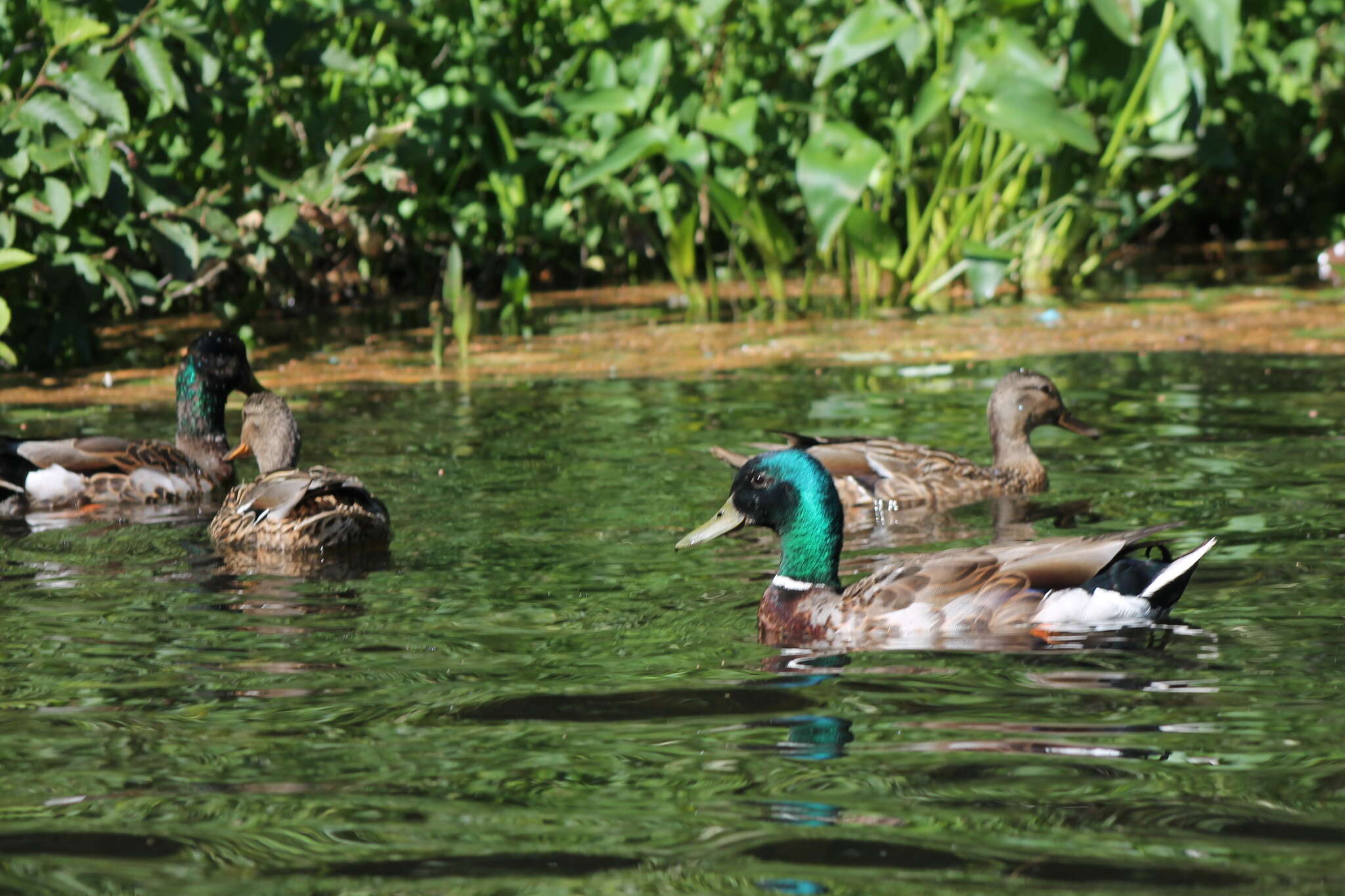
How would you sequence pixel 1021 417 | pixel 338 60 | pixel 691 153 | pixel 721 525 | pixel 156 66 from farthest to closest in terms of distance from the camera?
pixel 691 153
pixel 338 60
pixel 156 66
pixel 1021 417
pixel 721 525

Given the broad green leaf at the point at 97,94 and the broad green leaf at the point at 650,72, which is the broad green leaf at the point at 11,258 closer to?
the broad green leaf at the point at 97,94

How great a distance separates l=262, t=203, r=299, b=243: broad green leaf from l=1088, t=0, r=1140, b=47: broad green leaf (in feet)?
18.0

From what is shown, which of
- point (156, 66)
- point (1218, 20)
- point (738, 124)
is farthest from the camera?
point (738, 124)

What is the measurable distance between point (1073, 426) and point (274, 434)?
352cm

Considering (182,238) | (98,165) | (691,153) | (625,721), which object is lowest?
(625,721)

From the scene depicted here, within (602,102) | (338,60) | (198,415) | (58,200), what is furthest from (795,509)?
(602,102)

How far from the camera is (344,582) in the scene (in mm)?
6508

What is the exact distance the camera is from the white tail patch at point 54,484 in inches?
313

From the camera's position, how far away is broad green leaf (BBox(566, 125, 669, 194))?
13.1 m

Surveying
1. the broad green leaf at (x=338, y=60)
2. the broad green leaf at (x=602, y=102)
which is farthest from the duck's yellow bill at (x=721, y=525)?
the broad green leaf at (x=602, y=102)

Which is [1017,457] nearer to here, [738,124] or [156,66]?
[156,66]

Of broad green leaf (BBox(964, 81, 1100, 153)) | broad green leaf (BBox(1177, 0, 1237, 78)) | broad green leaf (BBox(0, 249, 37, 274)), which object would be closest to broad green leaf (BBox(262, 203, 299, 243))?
broad green leaf (BBox(0, 249, 37, 274))

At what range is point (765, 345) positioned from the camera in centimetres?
1247

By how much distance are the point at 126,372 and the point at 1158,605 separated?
27.1 feet
